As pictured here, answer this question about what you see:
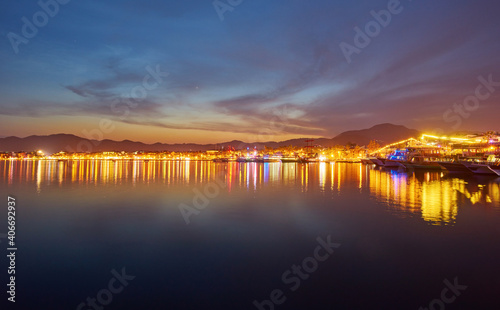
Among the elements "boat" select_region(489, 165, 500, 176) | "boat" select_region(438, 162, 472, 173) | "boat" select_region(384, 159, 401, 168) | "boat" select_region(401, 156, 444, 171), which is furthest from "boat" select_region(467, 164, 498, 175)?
"boat" select_region(384, 159, 401, 168)

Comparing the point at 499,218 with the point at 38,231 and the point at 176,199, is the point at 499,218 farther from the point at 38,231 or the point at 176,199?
the point at 38,231

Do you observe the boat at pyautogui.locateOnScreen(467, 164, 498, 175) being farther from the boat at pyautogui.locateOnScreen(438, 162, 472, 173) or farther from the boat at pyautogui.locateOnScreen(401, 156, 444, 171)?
the boat at pyautogui.locateOnScreen(401, 156, 444, 171)

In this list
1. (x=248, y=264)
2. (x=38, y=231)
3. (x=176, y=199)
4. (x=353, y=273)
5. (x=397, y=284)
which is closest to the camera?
(x=397, y=284)

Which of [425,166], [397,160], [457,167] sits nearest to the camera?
[457,167]

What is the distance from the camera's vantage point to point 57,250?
877 cm

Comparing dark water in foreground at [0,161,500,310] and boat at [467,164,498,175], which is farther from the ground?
boat at [467,164,498,175]

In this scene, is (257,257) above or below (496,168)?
below

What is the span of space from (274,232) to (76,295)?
21.6 ft

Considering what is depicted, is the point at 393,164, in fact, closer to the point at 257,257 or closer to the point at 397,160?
the point at 397,160

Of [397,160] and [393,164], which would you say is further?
[397,160]

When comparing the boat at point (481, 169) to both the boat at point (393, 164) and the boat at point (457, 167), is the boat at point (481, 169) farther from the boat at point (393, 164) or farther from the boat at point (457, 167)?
the boat at point (393, 164)

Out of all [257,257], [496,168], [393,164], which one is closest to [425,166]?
[393,164]

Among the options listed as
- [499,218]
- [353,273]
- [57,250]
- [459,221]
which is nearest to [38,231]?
[57,250]

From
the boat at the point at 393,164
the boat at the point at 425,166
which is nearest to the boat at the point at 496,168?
the boat at the point at 425,166
